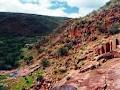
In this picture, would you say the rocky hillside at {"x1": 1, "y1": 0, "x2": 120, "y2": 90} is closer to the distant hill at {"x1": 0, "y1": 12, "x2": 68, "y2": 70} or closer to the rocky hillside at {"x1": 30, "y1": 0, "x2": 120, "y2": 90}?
the rocky hillside at {"x1": 30, "y1": 0, "x2": 120, "y2": 90}

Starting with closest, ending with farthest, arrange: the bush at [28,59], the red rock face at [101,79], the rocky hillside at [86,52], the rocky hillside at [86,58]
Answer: the red rock face at [101,79]
the rocky hillside at [86,58]
the rocky hillside at [86,52]
the bush at [28,59]

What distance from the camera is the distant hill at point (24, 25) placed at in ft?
260

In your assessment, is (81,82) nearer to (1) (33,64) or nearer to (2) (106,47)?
(2) (106,47)

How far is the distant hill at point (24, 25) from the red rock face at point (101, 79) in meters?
55.4

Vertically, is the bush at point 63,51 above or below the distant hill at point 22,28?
above

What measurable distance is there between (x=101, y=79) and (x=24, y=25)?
62.3 metres

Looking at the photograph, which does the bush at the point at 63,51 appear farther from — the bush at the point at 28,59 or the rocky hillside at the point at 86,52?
the bush at the point at 28,59

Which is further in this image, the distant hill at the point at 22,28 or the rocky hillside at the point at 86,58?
the distant hill at the point at 22,28

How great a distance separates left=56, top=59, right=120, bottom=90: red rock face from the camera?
20.4 m

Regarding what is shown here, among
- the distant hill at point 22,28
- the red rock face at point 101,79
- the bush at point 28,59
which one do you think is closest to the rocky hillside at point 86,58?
the red rock face at point 101,79

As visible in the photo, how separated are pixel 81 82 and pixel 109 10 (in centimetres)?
1822

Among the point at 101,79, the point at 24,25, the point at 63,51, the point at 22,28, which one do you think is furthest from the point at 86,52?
the point at 24,25

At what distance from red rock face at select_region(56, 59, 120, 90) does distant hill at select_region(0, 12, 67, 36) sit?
5540 centimetres

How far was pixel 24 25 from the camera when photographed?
270 feet
